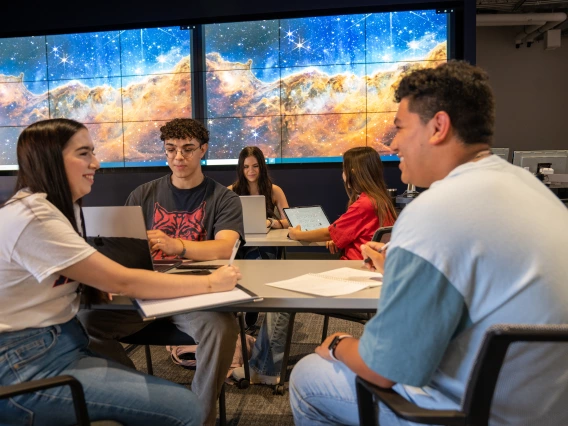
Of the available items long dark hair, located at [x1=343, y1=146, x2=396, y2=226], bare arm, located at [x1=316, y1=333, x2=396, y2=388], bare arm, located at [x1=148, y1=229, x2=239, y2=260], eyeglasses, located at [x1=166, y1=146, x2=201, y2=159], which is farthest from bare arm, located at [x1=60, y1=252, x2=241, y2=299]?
long dark hair, located at [x1=343, y1=146, x2=396, y2=226]

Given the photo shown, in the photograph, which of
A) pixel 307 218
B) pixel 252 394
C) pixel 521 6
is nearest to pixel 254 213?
pixel 307 218

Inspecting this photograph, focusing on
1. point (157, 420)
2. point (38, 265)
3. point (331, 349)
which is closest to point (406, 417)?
point (331, 349)

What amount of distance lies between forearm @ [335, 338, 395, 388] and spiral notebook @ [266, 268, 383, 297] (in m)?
0.36

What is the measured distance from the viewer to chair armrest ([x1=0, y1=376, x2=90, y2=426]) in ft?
3.50

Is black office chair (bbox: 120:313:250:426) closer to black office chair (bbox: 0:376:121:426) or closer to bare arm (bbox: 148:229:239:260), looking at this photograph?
bare arm (bbox: 148:229:239:260)

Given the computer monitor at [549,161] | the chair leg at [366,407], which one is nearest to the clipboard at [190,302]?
the chair leg at [366,407]

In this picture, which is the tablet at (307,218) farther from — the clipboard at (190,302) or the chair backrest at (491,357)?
the chair backrest at (491,357)

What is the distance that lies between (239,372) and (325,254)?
3.79 meters

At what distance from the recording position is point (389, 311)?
956 mm

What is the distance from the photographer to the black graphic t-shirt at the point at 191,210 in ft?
8.23

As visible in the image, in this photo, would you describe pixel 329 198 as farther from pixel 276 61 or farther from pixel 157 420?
pixel 157 420

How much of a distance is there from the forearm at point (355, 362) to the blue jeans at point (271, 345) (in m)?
1.56

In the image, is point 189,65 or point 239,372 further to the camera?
point 189,65

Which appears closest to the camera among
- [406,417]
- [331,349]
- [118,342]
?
[406,417]
